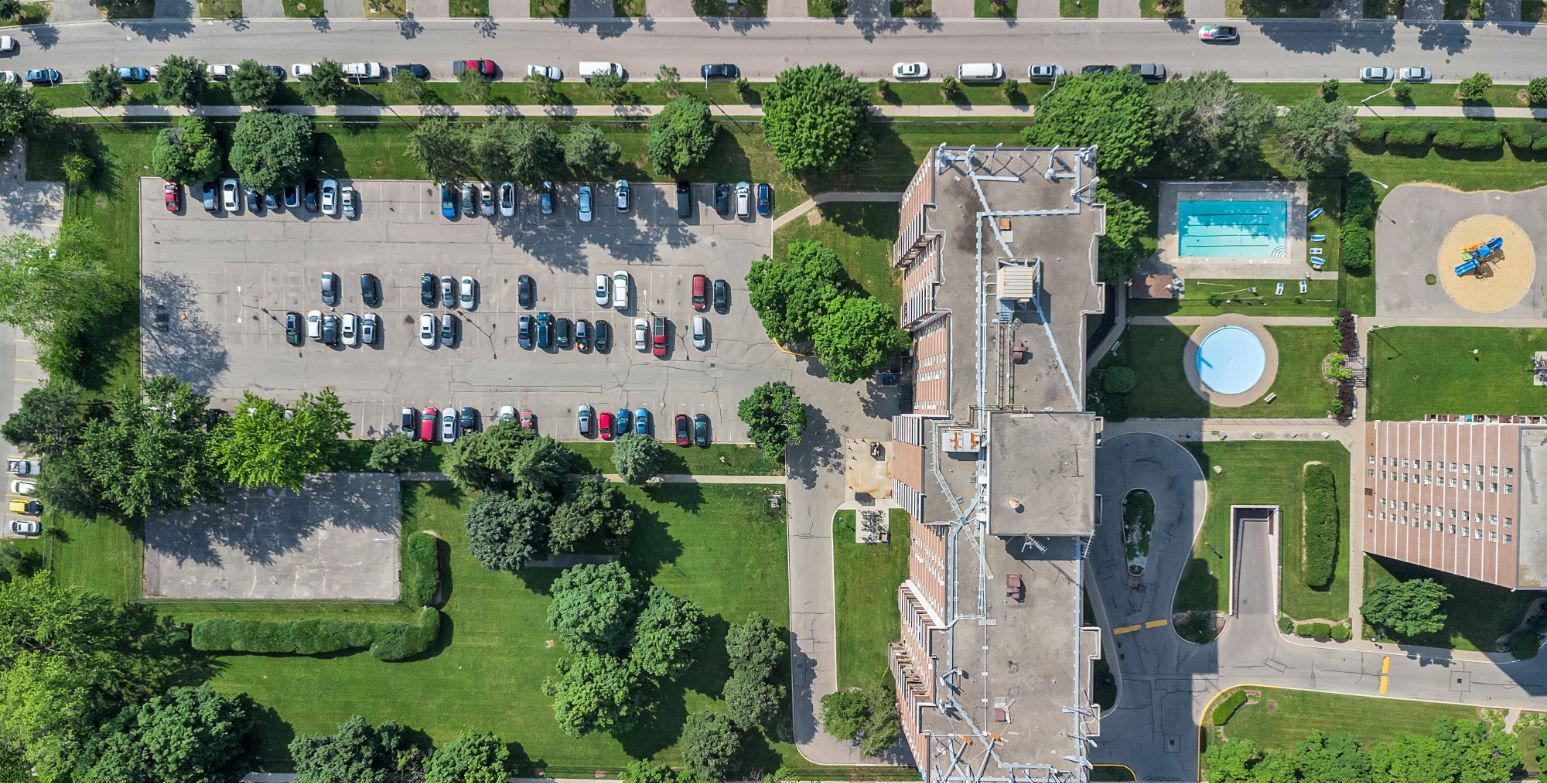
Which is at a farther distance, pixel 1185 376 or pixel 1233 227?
pixel 1233 227

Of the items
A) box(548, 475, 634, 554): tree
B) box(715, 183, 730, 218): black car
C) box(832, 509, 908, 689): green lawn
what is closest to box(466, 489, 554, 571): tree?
box(548, 475, 634, 554): tree

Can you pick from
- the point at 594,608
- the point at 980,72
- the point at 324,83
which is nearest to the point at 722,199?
the point at 980,72

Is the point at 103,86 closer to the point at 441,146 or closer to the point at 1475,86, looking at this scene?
the point at 441,146

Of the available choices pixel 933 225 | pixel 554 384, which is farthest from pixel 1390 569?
pixel 554 384

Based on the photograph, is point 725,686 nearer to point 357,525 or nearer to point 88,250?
point 357,525

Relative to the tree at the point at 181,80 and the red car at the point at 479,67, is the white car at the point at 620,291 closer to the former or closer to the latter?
the red car at the point at 479,67

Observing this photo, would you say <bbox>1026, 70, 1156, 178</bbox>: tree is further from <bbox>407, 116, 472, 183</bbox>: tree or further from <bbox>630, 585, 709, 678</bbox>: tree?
<bbox>630, 585, 709, 678</bbox>: tree

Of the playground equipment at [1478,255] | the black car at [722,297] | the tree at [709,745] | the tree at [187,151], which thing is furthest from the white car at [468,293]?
the playground equipment at [1478,255]
